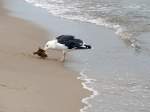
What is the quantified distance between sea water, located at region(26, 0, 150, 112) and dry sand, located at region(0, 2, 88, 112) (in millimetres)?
253

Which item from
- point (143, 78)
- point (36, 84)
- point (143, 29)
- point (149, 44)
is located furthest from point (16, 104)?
point (143, 29)

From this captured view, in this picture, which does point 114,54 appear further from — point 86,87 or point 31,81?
point 31,81

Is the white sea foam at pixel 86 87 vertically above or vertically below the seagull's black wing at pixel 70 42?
below

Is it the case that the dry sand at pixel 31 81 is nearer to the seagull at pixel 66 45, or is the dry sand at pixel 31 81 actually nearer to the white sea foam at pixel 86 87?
the white sea foam at pixel 86 87

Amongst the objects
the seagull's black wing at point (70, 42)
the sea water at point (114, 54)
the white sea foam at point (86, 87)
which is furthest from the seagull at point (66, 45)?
the white sea foam at point (86, 87)

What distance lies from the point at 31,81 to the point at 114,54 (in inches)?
119

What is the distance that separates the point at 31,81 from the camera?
7.67 m

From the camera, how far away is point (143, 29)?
42.5ft

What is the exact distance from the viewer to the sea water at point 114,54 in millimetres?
7400

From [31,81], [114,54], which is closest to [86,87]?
[31,81]

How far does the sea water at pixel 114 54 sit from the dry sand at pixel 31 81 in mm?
253

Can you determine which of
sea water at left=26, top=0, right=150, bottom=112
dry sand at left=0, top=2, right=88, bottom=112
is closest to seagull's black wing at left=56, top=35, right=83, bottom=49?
sea water at left=26, top=0, right=150, bottom=112

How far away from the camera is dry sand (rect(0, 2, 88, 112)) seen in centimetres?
655

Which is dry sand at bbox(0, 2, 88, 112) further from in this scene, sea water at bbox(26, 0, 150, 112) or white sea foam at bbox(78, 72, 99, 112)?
sea water at bbox(26, 0, 150, 112)
